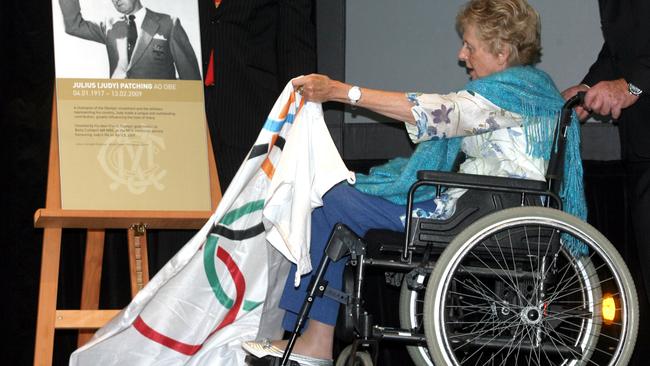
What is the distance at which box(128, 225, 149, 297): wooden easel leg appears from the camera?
3.07 meters

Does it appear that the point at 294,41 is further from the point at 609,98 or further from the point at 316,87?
the point at 609,98

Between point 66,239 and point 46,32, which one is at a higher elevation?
point 46,32

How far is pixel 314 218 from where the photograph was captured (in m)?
2.53

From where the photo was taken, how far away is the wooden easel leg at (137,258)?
307cm

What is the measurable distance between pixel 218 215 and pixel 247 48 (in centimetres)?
100

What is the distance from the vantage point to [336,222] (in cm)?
247

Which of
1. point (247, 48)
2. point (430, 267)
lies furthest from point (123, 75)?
point (430, 267)

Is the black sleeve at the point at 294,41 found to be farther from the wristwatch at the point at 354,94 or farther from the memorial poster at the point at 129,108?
the wristwatch at the point at 354,94

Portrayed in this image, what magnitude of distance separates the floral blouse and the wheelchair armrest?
13 cm

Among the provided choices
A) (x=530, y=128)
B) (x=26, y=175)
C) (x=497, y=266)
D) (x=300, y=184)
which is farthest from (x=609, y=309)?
(x=26, y=175)

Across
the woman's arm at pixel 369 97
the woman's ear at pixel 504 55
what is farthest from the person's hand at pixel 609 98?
the woman's arm at pixel 369 97

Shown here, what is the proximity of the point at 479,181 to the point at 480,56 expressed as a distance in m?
0.45

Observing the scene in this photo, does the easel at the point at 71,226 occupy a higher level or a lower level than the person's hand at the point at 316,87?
lower

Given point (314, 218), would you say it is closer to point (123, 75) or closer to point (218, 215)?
point (218, 215)
